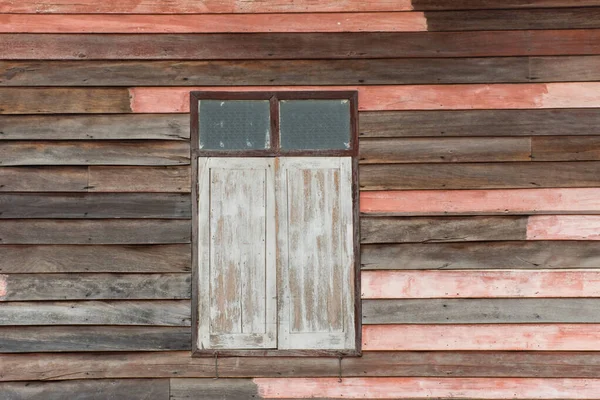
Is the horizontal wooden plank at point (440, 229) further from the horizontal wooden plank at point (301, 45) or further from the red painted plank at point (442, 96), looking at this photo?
the horizontal wooden plank at point (301, 45)

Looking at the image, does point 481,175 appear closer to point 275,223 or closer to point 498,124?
point 498,124

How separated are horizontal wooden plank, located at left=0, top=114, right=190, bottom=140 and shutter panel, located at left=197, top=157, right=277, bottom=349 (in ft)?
1.00

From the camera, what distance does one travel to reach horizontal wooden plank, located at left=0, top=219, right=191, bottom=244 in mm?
4363

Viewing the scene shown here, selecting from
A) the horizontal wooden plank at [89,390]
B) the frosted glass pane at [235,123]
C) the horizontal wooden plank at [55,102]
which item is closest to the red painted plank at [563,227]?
the frosted glass pane at [235,123]

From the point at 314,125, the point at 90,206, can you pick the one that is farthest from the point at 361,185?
the point at 90,206

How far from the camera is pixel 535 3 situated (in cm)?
451

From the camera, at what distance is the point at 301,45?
4477 millimetres

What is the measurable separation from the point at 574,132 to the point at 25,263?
3.67m

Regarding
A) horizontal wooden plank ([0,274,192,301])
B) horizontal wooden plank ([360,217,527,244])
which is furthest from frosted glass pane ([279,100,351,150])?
horizontal wooden plank ([0,274,192,301])

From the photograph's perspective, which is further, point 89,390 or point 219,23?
point 219,23

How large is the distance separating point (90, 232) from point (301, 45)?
6.05ft

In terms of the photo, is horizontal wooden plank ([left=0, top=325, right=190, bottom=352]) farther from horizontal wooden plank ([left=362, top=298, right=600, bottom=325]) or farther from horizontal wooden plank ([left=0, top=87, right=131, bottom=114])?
horizontal wooden plank ([left=0, top=87, right=131, bottom=114])

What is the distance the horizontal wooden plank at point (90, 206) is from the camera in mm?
4371

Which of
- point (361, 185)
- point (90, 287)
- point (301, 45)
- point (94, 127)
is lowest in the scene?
point (90, 287)
